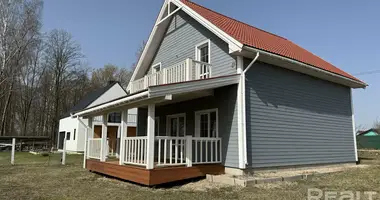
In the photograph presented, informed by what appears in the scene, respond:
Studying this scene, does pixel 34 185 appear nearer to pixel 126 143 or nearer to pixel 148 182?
pixel 126 143

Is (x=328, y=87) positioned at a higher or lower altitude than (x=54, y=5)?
lower

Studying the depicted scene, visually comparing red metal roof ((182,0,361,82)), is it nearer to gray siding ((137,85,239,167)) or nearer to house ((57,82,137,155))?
gray siding ((137,85,239,167))

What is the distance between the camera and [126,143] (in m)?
9.16

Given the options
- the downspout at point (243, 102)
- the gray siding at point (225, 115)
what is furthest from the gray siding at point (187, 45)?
the gray siding at point (225, 115)

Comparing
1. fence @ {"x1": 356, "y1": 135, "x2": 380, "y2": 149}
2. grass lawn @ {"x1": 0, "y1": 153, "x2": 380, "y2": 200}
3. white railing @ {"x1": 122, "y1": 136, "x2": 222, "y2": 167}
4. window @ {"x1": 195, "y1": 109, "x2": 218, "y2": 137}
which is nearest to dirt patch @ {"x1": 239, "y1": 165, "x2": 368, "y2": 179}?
grass lawn @ {"x1": 0, "y1": 153, "x2": 380, "y2": 200}

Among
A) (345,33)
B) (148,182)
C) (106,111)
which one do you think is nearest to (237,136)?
(148,182)

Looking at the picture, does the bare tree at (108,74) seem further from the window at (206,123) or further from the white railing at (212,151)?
the white railing at (212,151)

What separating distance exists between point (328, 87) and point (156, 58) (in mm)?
8459

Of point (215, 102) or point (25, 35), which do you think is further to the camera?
point (25, 35)

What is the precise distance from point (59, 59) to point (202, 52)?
2998 cm

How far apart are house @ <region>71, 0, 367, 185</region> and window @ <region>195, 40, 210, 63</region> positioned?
4 centimetres

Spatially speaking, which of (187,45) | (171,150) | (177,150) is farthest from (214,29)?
(171,150)

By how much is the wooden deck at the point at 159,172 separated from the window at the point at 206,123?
144 centimetres

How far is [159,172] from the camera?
25.4 ft
